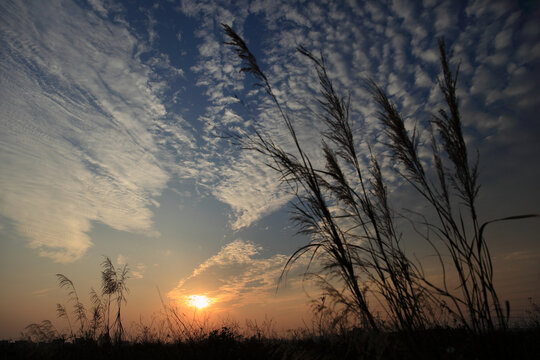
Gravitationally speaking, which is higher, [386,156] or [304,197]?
[386,156]

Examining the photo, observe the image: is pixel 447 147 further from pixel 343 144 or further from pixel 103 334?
pixel 103 334

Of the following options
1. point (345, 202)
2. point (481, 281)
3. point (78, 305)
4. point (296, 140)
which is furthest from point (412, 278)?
point (78, 305)

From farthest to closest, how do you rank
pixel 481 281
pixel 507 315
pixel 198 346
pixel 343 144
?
pixel 198 346, pixel 343 144, pixel 481 281, pixel 507 315

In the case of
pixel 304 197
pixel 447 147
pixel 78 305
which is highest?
pixel 447 147

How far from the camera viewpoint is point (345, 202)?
300 centimetres

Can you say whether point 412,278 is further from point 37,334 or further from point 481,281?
point 37,334

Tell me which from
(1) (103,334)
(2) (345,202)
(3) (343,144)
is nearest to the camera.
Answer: (3) (343,144)

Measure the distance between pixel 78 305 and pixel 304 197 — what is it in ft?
37.3

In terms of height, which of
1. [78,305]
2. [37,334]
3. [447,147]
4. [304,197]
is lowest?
[37,334]

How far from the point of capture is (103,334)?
311 inches

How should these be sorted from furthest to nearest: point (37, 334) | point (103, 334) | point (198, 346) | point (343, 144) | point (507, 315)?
point (37, 334)
point (103, 334)
point (198, 346)
point (343, 144)
point (507, 315)

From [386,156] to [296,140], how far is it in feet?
4.20

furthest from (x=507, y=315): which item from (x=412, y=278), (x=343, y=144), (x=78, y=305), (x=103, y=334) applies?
→ (x=78, y=305)

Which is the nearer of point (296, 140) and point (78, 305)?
point (296, 140)
